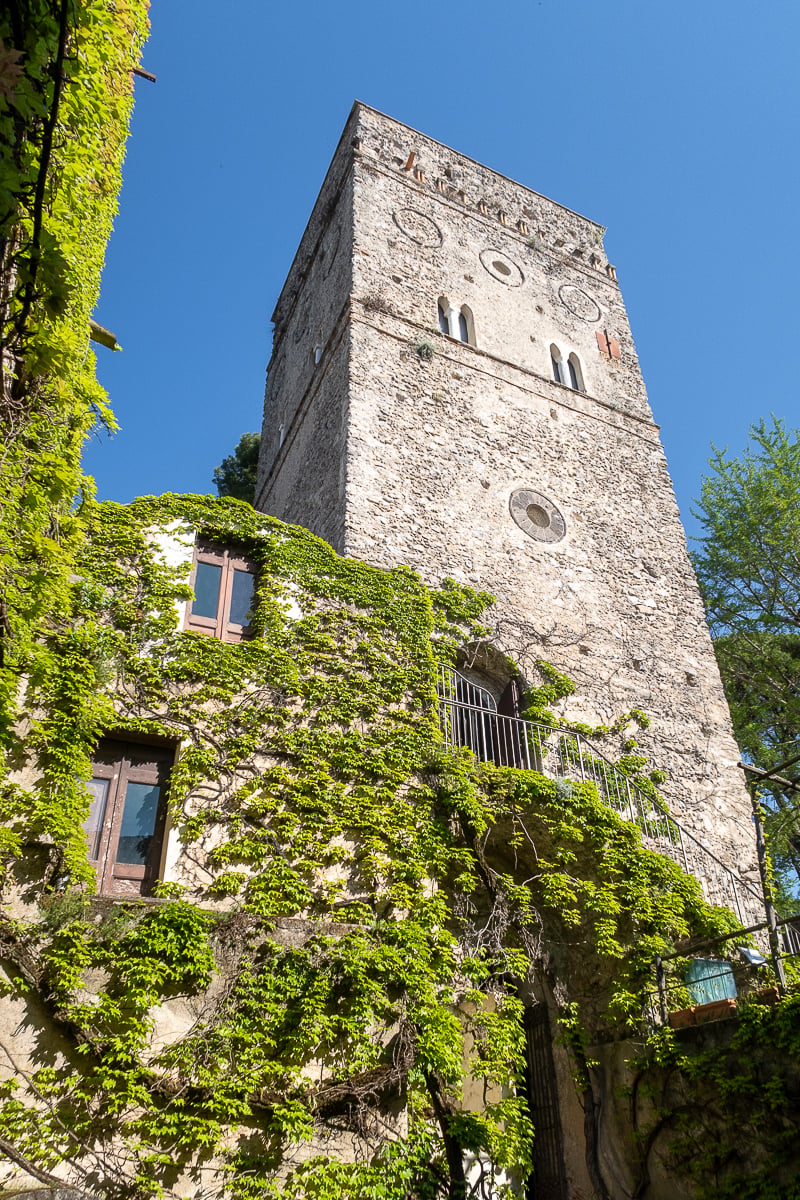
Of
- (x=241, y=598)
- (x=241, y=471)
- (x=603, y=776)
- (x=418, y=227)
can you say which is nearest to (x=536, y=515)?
(x=603, y=776)

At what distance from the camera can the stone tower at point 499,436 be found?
43.1ft

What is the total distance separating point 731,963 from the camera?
992 centimetres

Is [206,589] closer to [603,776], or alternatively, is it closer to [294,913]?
[294,913]

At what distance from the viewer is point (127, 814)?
7.82 m

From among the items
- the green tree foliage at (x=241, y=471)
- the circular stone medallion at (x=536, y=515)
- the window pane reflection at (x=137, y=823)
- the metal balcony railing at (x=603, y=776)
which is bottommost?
the window pane reflection at (x=137, y=823)

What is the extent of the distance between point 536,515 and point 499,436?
152 cm

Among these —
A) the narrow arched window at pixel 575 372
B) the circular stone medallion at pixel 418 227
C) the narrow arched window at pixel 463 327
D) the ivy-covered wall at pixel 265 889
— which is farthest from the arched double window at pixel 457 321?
the ivy-covered wall at pixel 265 889

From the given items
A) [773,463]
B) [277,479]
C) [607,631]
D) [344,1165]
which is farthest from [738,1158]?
[773,463]

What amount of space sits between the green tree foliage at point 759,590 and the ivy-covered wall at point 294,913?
10.9 m

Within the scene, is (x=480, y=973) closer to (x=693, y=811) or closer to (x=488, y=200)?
(x=693, y=811)

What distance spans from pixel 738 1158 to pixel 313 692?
5.64 metres

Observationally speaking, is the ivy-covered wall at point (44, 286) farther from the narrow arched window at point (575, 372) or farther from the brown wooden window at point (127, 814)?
the narrow arched window at point (575, 372)

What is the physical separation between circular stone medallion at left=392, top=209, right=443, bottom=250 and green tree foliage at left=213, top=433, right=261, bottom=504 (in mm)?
9992

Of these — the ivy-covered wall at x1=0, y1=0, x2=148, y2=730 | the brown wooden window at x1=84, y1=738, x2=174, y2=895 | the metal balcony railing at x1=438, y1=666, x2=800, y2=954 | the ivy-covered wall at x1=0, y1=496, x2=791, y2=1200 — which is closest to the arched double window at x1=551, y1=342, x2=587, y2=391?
the metal balcony railing at x1=438, y1=666, x2=800, y2=954
